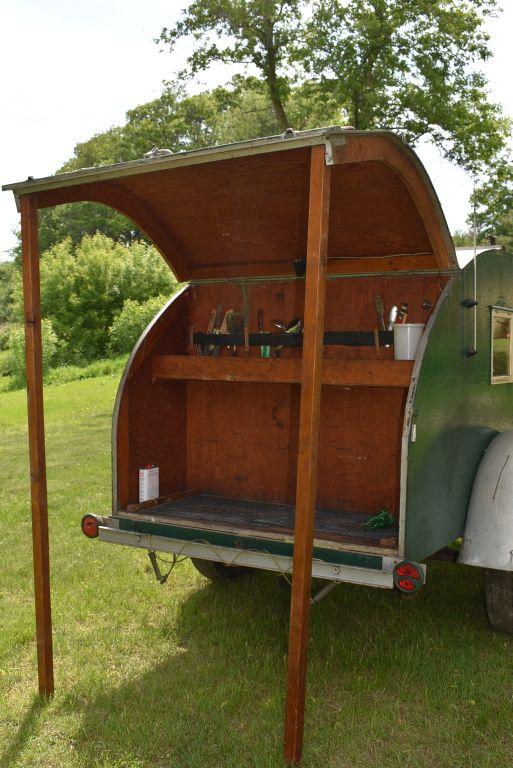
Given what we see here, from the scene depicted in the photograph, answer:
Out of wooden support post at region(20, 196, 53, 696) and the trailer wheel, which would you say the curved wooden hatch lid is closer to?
wooden support post at region(20, 196, 53, 696)

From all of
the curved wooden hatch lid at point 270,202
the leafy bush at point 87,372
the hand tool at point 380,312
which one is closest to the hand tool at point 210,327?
the curved wooden hatch lid at point 270,202

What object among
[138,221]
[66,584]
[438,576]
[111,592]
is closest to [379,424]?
[438,576]

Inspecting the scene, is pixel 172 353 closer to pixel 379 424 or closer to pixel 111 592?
pixel 379 424

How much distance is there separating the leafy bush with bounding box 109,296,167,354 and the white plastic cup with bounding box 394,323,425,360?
58.2 feet

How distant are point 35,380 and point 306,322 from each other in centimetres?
168

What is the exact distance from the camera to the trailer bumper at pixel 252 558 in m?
3.60

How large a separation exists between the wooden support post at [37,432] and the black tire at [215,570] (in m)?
1.42

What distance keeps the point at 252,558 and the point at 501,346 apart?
226 centimetres

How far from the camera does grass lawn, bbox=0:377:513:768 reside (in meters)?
3.47

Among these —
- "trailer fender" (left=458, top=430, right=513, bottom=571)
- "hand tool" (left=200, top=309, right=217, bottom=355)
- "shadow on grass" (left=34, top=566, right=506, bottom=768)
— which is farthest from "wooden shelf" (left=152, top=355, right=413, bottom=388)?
"shadow on grass" (left=34, top=566, right=506, bottom=768)

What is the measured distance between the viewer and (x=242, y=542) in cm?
404

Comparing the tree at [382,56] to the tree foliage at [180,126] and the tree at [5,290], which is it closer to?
the tree foliage at [180,126]

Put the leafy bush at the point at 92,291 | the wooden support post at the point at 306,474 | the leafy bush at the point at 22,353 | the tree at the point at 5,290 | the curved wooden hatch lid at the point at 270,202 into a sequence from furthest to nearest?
1. the tree at the point at 5,290
2. the leafy bush at the point at 92,291
3. the leafy bush at the point at 22,353
4. the curved wooden hatch lid at the point at 270,202
5. the wooden support post at the point at 306,474

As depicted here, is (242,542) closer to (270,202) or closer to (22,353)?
(270,202)
